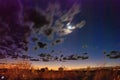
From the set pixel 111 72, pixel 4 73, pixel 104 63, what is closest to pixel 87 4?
pixel 104 63

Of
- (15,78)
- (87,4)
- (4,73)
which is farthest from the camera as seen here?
(4,73)

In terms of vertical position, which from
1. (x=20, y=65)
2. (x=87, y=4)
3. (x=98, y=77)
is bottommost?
(x=98, y=77)

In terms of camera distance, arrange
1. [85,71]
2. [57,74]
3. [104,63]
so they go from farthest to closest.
→ [57,74] → [85,71] → [104,63]

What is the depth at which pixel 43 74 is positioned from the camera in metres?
11.4

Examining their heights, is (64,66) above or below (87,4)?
below

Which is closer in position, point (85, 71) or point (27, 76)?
point (85, 71)

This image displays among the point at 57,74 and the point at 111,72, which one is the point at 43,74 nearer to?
the point at 57,74

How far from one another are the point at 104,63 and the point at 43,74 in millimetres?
3113

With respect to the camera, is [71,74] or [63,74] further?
[63,74]

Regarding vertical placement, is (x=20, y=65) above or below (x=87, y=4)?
below

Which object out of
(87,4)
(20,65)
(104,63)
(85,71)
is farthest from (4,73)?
(87,4)

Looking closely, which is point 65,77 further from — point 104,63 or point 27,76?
point 104,63

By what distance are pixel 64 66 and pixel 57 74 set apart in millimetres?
885

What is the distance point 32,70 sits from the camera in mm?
10781
